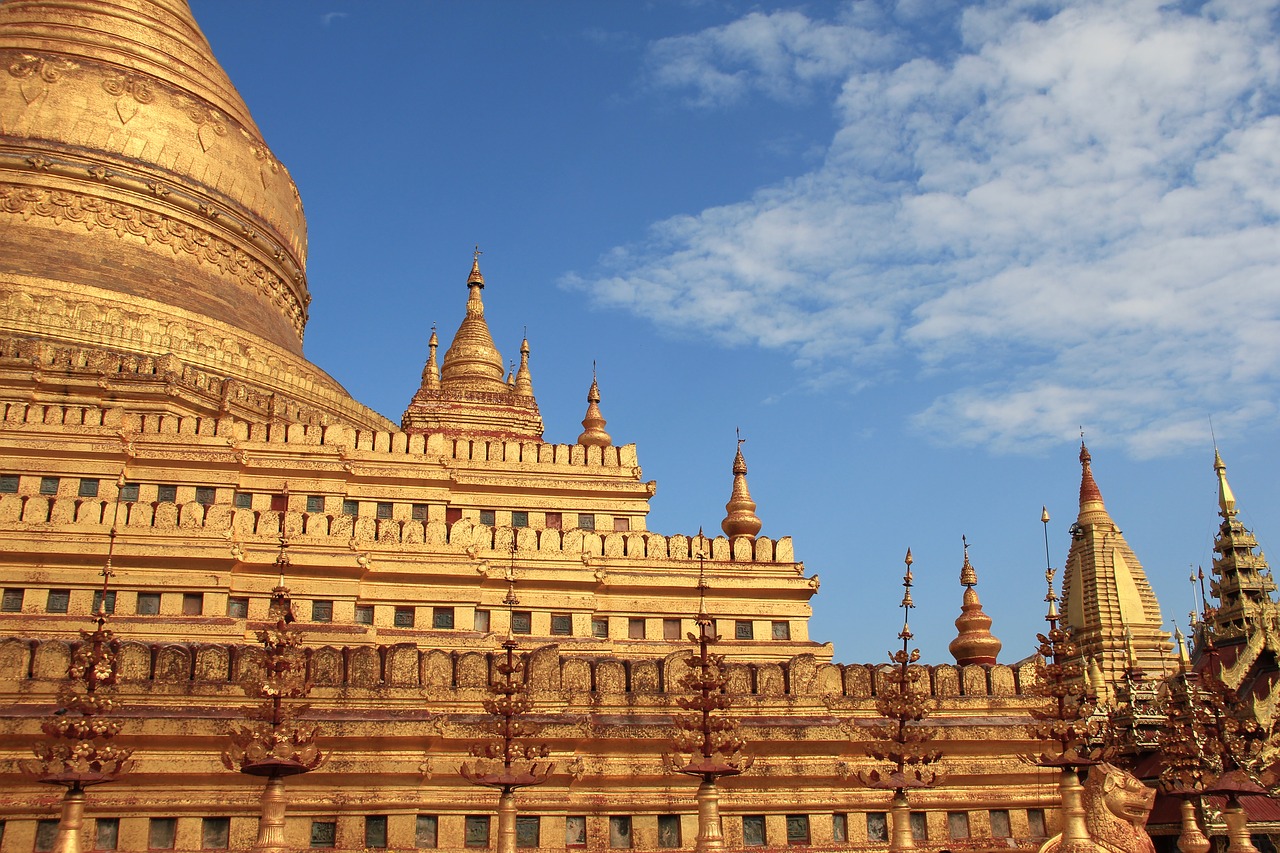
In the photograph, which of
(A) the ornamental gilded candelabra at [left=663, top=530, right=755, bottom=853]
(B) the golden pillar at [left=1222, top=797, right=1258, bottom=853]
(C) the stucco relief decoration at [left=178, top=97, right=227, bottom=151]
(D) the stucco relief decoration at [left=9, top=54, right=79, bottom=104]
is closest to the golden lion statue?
(B) the golden pillar at [left=1222, top=797, right=1258, bottom=853]

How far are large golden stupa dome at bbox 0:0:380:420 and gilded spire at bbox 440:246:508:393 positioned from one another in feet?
20.6

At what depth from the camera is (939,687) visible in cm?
2370

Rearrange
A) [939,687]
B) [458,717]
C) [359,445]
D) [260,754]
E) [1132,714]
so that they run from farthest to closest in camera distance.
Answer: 1. [359,445]
2. [1132,714]
3. [939,687]
4. [458,717]
5. [260,754]

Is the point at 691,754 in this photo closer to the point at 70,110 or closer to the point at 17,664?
the point at 17,664

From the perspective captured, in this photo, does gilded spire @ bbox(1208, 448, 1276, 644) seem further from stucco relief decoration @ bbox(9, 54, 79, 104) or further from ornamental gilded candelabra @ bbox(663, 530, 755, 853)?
stucco relief decoration @ bbox(9, 54, 79, 104)

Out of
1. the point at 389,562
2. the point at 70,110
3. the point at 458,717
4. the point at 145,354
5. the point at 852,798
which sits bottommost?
the point at 852,798

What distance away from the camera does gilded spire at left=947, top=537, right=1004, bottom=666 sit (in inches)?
1523

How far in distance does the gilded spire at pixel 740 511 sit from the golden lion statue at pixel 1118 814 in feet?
48.8

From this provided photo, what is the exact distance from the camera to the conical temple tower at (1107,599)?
55.8 metres

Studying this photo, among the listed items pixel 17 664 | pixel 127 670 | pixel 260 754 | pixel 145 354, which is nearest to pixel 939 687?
pixel 260 754

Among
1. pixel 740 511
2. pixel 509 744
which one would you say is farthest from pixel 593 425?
pixel 509 744

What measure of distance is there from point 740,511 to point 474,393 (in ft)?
49.7

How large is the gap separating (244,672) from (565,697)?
5.68 metres

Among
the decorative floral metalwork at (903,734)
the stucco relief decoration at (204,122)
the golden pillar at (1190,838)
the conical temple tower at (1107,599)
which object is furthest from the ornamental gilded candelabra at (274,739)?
the conical temple tower at (1107,599)
